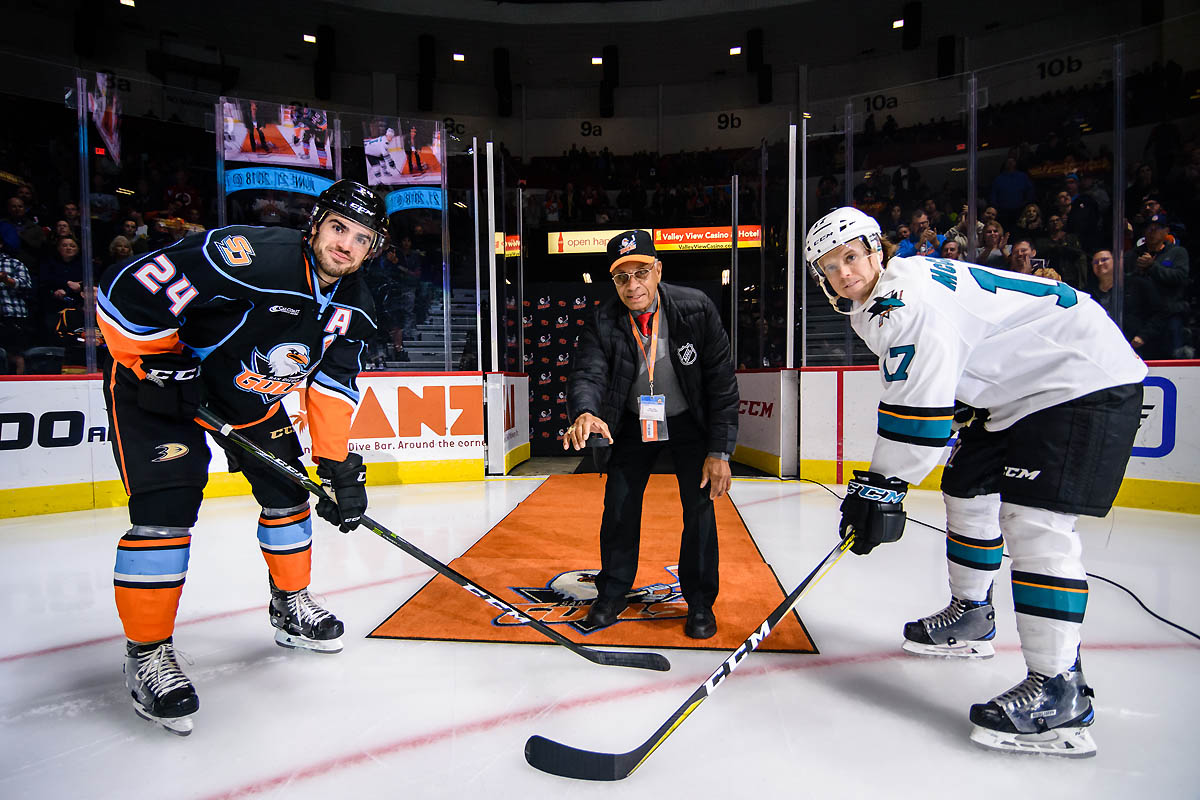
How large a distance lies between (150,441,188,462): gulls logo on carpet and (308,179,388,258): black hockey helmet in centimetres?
77

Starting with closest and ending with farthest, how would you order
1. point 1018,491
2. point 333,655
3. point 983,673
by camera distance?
point 1018,491, point 983,673, point 333,655

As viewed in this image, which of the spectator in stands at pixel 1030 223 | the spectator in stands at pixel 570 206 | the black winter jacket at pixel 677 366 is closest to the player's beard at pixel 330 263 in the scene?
the black winter jacket at pixel 677 366

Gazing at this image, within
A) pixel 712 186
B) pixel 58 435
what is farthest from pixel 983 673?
pixel 712 186

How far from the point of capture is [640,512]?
2482 mm

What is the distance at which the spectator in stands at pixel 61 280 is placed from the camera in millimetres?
5730

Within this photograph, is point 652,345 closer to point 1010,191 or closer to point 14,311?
point 1010,191

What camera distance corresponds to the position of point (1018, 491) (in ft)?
5.42

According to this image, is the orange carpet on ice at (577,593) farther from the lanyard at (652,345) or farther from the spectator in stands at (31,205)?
the spectator in stands at (31,205)

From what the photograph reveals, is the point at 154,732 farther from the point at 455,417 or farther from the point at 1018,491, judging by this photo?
the point at 455,417

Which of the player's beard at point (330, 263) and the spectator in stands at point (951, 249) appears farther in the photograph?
the spectator in stands at point (951, 249)

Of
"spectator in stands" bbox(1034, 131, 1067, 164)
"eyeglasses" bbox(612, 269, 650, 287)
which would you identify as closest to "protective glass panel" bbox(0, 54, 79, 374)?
"eyeglasses" bbox(612, 269, 650, 287)

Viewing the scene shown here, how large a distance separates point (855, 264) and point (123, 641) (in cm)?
293

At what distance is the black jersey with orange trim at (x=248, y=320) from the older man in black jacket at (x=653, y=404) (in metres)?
0.85

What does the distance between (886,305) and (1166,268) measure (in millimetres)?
5236
